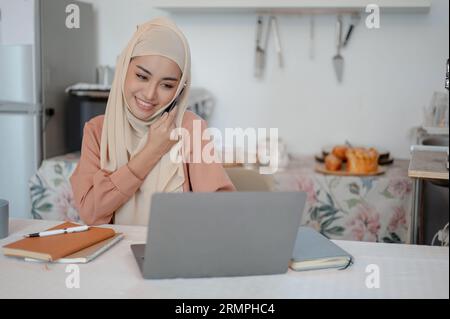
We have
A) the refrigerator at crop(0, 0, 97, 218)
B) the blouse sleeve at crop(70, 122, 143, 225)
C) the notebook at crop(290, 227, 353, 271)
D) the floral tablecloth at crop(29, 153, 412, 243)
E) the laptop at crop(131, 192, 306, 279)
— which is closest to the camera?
the laptop at crop(131, 192, 306, 279)

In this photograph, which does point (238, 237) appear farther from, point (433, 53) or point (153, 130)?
point (433, 53)

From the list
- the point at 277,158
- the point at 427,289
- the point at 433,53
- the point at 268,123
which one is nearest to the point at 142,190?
the point at 427,289

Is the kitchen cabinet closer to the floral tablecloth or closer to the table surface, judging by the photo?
the floral tablecloth

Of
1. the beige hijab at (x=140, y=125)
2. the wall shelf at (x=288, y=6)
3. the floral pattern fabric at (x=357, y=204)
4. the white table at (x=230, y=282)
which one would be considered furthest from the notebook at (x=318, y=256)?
the wall shelf at (x=288, y=6)

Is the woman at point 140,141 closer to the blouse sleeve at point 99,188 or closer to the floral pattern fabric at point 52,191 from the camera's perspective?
the blouse sleeve at point 99,188

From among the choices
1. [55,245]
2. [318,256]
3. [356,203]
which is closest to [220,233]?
[318,256]

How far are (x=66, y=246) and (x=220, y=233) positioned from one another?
283 millimetres

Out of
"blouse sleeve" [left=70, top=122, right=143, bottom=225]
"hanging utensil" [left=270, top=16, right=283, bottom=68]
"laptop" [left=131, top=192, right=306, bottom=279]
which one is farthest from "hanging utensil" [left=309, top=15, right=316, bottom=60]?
"laptop" [left=131, top=192, right=306, bottom=279]

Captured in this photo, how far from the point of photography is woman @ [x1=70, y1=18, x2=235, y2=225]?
1219 millimetres

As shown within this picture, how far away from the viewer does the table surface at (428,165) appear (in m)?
1.33

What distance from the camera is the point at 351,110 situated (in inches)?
92.6

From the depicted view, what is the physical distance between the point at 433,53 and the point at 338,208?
788mm

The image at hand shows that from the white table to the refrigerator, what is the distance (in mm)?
1259

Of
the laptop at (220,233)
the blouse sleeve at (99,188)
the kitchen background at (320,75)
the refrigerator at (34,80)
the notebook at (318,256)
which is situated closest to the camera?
the laptop at (220,233)
